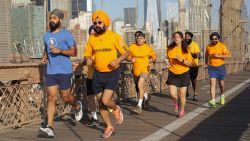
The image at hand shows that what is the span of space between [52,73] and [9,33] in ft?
20.6

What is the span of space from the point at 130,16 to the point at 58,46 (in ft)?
27.2

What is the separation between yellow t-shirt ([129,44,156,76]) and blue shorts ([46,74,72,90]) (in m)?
3.30

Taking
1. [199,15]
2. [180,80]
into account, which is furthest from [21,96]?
[199,15]

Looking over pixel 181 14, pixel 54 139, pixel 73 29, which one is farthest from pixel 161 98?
pixel 181 14

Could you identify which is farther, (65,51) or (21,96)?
(21,96)

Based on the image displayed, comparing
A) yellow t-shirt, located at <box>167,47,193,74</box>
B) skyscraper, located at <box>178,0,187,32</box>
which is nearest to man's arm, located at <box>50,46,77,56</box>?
yellow t-shirt, located at <box>167,47,193,74</box>

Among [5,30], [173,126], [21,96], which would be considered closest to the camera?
[173,126]

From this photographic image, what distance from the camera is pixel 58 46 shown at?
326 inches

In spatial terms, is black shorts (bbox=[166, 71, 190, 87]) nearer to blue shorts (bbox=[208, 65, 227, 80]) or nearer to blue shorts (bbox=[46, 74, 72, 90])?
blue shorts (bbox=[208, 65, 227, 80])

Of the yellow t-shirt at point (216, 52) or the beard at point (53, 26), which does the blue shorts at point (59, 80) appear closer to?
the beard at point (53, 26)

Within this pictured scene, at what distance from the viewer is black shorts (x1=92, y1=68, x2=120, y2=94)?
26.5ft

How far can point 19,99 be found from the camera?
931cm

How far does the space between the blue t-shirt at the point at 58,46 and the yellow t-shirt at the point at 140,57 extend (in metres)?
3.36

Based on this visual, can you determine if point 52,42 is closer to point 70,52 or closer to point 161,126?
point 70,52
